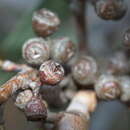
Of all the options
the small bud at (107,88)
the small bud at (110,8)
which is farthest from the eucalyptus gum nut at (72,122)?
the small bud at (110,8)

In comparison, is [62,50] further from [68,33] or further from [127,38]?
[68,33]

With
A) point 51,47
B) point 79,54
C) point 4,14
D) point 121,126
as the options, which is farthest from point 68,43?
point 4,14

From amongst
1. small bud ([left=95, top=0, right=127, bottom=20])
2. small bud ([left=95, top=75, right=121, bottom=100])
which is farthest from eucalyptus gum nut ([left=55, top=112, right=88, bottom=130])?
small bud ([left=95, top=0, right=127, bottom=20])

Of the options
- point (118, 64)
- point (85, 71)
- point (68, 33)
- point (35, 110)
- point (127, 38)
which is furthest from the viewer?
point (68, 33)

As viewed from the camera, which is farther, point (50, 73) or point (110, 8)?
point (110, 8)

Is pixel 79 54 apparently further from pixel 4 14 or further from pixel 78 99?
pixel 4 14

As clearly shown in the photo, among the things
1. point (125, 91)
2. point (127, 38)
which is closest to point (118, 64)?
point (125, 91)
